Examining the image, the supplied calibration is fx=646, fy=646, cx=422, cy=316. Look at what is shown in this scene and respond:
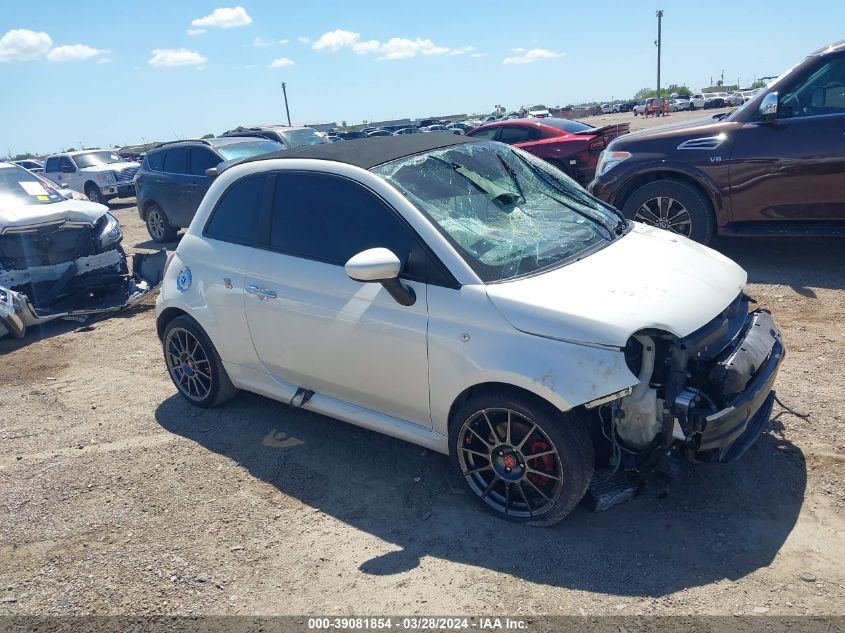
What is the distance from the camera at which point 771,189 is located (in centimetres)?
622

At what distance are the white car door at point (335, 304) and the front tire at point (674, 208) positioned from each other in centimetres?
415

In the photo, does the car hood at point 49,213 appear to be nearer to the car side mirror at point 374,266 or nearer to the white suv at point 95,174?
the car side mirror at point 374,266

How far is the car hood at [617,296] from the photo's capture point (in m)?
2.89

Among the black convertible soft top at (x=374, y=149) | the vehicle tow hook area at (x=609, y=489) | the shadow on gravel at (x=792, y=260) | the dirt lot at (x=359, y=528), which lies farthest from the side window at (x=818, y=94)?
the vehicle tow hook area at (x=609, y=489)

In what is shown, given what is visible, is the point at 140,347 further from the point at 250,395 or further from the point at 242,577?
the point at 242,577

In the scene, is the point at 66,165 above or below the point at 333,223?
above

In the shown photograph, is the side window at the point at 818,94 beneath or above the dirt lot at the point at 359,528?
above

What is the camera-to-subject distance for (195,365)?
4.69 metres

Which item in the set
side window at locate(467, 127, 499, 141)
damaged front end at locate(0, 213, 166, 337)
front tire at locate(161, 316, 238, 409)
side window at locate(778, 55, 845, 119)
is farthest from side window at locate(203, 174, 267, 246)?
side window at locate(467, 127, 499, 141)

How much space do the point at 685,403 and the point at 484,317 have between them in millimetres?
971

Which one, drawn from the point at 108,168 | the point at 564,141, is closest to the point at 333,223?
the point at 564,141

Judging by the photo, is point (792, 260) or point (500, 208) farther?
point (792, 260)

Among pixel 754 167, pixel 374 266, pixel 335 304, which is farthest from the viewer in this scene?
pixel 754 167

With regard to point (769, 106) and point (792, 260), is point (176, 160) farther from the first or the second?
point (792, 260)
